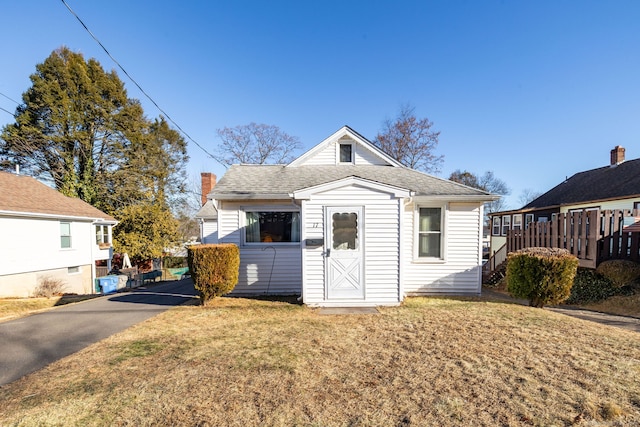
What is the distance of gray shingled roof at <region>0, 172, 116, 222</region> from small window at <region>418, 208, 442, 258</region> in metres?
17.0

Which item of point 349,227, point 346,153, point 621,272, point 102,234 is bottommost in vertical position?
point 621,272

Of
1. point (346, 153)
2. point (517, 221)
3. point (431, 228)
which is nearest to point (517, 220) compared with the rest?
point (517, 221)

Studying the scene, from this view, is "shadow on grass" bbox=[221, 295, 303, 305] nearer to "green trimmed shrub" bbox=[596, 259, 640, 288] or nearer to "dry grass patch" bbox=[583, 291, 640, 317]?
"dry grass patch" bbox=[583, 291, 640, 317]

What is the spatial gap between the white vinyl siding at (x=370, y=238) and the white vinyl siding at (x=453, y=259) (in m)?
1.67

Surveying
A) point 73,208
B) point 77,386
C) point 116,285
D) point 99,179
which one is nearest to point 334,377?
point 77,386

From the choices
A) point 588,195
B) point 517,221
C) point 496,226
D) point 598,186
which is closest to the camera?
point 588,195

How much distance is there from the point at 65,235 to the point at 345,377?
18.6m

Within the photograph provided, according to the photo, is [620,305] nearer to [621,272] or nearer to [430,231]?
[621,272]

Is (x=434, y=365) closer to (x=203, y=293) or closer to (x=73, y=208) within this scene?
(x=203, y=293)

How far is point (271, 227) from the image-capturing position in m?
8.33

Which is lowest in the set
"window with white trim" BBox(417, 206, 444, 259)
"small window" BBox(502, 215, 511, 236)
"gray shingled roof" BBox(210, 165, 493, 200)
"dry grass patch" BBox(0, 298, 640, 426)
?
"dry grass patch" BBox(0, 298, 640, 426)

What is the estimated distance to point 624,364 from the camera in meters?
3.72

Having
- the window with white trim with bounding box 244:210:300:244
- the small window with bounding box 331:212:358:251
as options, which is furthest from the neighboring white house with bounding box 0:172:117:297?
the small window with bounding box 331:212:358:251

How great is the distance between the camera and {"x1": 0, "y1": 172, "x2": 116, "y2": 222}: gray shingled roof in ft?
40.9
